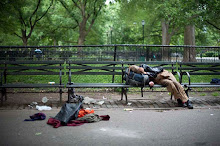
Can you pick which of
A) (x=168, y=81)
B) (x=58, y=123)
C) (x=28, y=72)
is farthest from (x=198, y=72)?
(x=58, y=123)

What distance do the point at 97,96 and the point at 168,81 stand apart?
Answer: 6.87 feet

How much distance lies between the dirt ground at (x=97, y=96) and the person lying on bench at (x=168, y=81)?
2.64 feet

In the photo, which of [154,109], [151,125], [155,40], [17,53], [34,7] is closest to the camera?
[151,125]

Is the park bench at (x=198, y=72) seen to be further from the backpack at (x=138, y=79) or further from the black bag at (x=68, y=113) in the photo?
the black bag at (x=68, y=113)

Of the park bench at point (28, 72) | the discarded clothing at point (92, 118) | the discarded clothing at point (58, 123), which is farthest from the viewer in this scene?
the park bench at point (28, 72)

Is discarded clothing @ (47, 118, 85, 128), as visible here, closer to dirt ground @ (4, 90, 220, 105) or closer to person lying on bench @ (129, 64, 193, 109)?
dirt ground @ (4, 90, 220, 105)

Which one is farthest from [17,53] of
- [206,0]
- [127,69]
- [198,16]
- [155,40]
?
[155,40]

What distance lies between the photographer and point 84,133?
4.88 m

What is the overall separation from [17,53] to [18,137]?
19.1 feet

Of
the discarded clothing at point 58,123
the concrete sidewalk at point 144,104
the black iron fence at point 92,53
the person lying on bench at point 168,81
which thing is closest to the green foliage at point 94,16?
the black iron fence at point 92,53

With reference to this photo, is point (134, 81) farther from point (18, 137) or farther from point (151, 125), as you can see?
point (18, 137)

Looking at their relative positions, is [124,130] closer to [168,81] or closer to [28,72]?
[168,81]

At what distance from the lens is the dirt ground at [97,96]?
7.56m

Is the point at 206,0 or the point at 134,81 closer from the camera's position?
the point at 134,81
